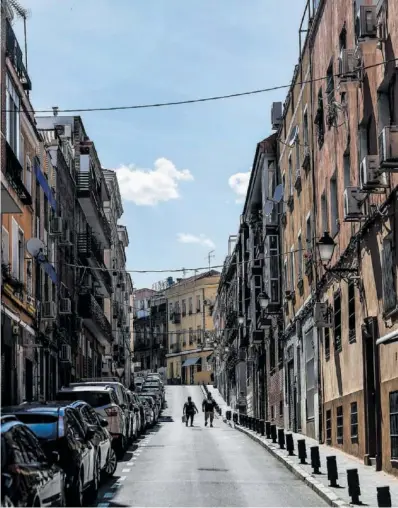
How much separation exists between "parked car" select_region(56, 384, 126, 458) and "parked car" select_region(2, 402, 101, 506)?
27.1ft

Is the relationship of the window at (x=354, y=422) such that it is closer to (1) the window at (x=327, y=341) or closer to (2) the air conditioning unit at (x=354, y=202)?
(1) the window at (x=327, y=341)

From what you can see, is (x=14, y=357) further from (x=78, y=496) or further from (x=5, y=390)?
(x=78, y=496)

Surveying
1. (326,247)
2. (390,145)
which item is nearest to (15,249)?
(326,247)

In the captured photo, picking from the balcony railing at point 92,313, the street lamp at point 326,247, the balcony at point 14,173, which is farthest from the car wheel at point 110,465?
the balcony railing at point 92,313

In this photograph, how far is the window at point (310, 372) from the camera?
1262 inches

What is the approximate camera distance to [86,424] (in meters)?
16.7

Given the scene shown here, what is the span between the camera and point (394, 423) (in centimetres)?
1836

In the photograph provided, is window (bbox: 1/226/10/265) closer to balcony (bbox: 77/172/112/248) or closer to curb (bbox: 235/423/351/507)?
curb (bbox: 235/423/351/507)

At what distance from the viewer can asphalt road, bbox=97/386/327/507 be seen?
1569 cm

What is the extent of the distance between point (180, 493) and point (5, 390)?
13.5 meters

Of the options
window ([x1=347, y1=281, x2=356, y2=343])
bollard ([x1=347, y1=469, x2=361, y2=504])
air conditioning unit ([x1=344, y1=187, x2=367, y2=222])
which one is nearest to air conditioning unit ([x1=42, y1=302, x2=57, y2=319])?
window ([x1=347, y1=281, x2=356, y2=343])

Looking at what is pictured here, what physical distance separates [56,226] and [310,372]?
41.9 ft

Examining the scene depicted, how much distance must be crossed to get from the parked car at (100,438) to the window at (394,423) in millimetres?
5027

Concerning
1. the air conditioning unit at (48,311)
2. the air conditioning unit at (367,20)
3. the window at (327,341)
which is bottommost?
the window at (327,341)
